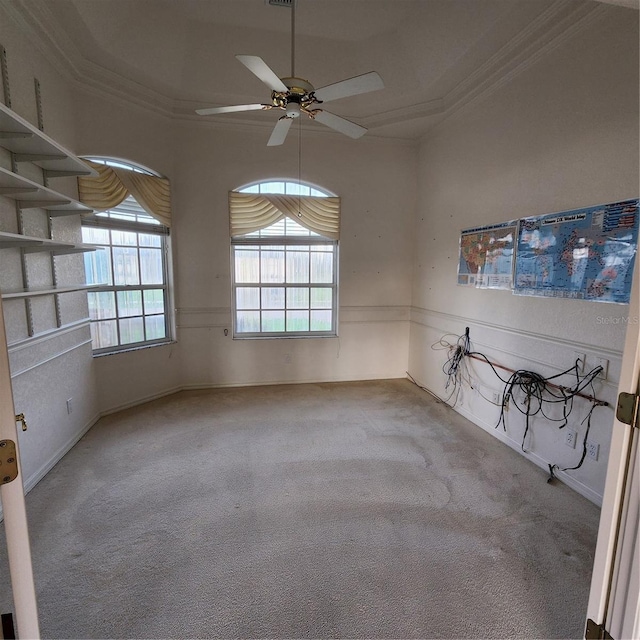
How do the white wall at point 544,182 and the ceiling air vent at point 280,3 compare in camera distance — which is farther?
the ceiling air vent at point 280,3

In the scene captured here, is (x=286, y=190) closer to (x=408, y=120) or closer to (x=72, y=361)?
(x=408, y=120)

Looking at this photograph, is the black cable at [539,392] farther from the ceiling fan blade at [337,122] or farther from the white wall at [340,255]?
the ceiling fan blade at [337,122]

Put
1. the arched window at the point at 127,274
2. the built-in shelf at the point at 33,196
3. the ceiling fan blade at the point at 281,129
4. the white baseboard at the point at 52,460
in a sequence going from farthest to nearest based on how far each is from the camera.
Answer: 1. the arched window at the point at 127,274
2. the ceiling fan blade at the point at 281,129
3. the white baseboard at the point at 52,460
4. the built-in shelf at the point at 33,196

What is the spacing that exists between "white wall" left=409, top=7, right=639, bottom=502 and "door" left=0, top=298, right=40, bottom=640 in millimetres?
2810

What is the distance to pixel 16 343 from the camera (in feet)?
7.07

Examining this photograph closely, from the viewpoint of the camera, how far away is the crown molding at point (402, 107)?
7.30ft

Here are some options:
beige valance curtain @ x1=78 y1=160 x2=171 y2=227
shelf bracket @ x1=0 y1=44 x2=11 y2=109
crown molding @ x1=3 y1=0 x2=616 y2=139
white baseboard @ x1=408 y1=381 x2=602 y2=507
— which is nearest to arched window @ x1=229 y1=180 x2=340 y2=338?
beige valance curtain @ x1=78 y1=160 x2=171 y2=227

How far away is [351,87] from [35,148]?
6.48 ft

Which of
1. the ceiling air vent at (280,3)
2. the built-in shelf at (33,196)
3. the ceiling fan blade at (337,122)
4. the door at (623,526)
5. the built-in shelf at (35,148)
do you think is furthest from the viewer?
the ceiling air vent at (280,3)

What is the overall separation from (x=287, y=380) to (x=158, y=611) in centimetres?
299

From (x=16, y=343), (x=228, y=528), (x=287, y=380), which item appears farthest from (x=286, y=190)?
(x=228, y=528)

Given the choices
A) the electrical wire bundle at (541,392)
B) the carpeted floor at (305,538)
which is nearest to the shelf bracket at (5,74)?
the carpeted floor at (305,538)

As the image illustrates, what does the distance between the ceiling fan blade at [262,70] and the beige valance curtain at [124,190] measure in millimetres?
1927

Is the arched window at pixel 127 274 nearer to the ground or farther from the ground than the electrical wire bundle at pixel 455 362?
farther from the ground
